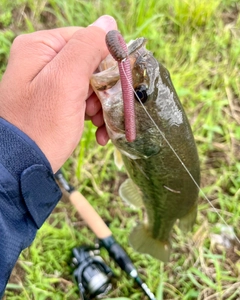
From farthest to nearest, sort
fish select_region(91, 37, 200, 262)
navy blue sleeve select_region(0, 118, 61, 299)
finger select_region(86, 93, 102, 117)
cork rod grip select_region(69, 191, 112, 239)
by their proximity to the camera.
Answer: cork rod grip select_region(69, 191, 112, 239) < finger select_region(86, 93, 102, 117) < fish select_region(91, 37, 200, 262) < navy blue sleeve select_region(0, 118, 61, 299)

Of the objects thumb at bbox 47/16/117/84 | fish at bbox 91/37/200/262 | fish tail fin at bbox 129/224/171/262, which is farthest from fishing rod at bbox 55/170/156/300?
thumb at bbox 47/16/117/84

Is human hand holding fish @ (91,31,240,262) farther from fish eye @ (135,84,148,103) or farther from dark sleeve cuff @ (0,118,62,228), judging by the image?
dark sleeve cuff @ (0,118,62,228)

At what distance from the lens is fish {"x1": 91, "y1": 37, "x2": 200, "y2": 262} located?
1668 mm

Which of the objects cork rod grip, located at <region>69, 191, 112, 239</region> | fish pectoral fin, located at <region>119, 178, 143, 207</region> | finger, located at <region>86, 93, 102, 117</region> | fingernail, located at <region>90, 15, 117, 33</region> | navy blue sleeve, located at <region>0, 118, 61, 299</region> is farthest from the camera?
cork rod grip, located at <region>69, 191, 112, 239</region>

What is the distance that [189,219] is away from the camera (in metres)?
2.24

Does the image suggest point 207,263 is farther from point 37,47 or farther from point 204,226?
point 37,47

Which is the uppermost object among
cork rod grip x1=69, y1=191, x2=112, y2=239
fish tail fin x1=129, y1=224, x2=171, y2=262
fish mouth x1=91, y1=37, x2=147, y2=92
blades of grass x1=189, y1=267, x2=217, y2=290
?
fish mouth x1=91, y1=37, x2=147, y2=92

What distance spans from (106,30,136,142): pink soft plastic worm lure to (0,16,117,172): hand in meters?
0.22

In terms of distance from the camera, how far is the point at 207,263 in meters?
2.74

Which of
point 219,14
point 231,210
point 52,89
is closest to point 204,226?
point 231,210

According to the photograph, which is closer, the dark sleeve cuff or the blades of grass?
the dark sleeve cuff

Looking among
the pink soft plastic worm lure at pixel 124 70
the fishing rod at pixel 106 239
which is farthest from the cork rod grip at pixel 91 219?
the pink soft plastic worm lure at pixel 124 70

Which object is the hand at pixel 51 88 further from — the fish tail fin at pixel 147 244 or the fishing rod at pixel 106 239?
the fish tail fin at pixel 147 244

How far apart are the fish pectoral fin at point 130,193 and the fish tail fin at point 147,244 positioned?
0.68ft
